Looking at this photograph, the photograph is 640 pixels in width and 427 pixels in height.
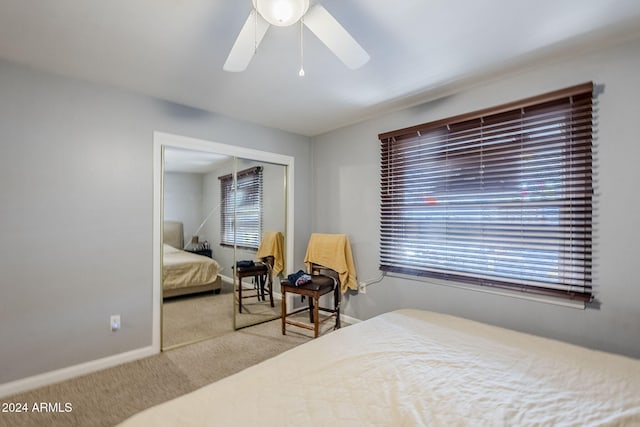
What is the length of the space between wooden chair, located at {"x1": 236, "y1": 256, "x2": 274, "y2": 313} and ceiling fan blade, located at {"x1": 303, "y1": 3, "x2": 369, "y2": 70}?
2.54 m

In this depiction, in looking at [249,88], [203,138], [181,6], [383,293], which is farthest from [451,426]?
[203,138]

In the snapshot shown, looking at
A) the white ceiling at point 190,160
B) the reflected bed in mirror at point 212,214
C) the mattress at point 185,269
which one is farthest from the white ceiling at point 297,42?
the mattress at point 185,269

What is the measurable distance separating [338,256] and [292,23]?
233cm

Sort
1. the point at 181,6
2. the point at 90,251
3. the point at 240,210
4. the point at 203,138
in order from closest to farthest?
the point at 181,6 → the point at 90,251 → the point at 203,138 → the point at 240,210

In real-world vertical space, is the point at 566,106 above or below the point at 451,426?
above

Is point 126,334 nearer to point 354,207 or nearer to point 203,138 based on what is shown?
point 203,138

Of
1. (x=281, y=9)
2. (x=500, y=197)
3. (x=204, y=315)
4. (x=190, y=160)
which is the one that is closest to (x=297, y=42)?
(x=281, y=9)

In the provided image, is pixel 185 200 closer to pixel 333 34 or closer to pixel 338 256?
pixel 338 256

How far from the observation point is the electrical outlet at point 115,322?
2.38 meters

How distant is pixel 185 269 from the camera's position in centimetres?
294

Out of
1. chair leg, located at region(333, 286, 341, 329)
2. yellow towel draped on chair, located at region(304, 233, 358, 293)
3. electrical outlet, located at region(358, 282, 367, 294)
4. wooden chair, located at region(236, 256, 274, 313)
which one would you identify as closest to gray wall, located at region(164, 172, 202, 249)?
wooden chair, located at region(236, 256, 274, 313)

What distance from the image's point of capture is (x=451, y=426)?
97 cm

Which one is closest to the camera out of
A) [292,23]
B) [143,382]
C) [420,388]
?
[420,388]

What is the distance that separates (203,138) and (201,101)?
371 mm
